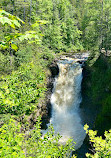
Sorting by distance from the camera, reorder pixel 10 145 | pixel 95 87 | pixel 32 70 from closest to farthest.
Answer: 1. pixel 10 145
2. pixel 32 70
3. pixel 95 87

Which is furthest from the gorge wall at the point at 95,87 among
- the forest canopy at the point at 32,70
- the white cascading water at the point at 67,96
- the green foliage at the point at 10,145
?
the green foliage at the point at 10,145

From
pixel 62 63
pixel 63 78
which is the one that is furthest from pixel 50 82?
pixel 62 63

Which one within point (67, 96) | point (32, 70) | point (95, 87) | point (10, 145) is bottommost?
point (10, 145)

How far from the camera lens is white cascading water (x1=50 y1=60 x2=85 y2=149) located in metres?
16.3

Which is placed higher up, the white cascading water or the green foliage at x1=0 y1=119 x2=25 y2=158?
the white cascading water

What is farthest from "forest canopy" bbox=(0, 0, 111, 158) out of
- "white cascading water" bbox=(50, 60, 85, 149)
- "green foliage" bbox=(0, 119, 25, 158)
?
"white cascading water" bbox=(50, 60, 85, 149)

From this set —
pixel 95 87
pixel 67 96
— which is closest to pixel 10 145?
pixel 95 87

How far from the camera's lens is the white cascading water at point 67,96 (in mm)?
16281

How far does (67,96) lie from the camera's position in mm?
18375

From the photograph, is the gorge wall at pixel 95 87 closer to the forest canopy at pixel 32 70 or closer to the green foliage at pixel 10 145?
the forest canopy at pixel 32 70

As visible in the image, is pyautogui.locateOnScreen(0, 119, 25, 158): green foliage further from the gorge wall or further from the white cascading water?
the white cascading water

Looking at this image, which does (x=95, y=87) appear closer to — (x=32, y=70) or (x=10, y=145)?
(x=32, y=70)

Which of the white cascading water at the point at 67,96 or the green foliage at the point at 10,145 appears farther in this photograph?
the white cascading water at the point at 67,96

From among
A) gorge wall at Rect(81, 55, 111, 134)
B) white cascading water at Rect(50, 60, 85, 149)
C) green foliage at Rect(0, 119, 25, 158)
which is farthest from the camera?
white cascading water at Rect(50, 60, 85, 149)
